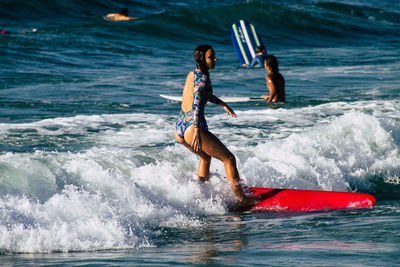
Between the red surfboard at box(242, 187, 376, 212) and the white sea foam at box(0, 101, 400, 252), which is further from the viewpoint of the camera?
the red surfboard at box(242, 187, 376, 212)

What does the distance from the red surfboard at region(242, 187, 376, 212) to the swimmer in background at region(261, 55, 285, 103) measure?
515cm

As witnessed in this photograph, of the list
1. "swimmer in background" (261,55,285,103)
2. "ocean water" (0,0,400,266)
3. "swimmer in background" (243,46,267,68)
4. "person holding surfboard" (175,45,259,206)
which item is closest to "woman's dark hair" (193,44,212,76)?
"person holding surfboard" (175,45,259,206)

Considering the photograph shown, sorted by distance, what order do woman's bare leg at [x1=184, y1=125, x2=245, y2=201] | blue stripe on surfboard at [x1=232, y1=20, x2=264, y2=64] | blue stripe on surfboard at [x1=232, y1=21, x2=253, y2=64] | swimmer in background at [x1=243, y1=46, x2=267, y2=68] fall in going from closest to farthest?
woman's bare leg at [x1=184, y1=125, x2=245, y2=201] → swimmer in background at [x1=243, y1=46, x2=267, y2=68] → blue stripe on surfboard at [x1=232, y1=21, x2=253, y2=64] → blue stripe on surfboard at [x1=232, y1=20, x2=264, y2=64]

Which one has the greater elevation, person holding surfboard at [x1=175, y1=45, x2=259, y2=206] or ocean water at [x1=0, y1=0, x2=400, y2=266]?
person holding surfboard at [x1=175, y1=45, x2=259, y2=206]

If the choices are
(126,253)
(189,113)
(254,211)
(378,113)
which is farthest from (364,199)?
(378,113)

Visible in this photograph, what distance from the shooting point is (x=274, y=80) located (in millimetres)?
12148

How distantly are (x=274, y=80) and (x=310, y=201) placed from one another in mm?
5641

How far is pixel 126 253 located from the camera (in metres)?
5.00

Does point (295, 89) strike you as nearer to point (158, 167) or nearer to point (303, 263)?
point (158, 167)

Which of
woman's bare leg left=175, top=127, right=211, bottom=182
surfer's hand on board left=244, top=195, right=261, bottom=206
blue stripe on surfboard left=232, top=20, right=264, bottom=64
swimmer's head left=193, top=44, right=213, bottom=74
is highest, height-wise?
swimmer's head left=193, top=44, right=213, bottom=74

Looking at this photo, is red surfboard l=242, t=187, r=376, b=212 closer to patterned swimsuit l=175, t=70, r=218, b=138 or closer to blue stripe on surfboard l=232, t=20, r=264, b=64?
patterned swimsuit l=175, t=70, r=218, b=138

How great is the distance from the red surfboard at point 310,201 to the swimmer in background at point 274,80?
5.15 m

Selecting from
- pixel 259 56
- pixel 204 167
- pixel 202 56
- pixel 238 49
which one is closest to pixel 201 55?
pixel 202 56

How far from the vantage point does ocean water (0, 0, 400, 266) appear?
5148mm
